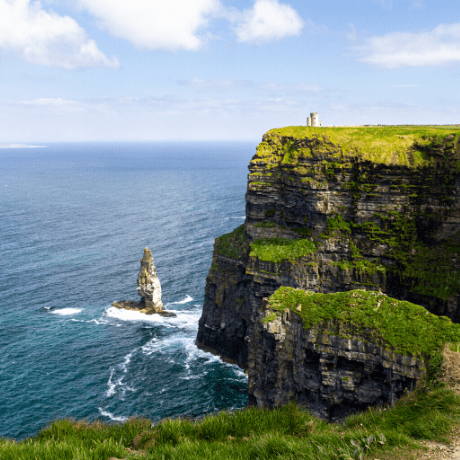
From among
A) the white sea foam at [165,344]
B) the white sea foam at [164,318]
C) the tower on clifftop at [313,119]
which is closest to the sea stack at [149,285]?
the white sea foam at [164,318]

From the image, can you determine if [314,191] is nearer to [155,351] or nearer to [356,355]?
[356,355]

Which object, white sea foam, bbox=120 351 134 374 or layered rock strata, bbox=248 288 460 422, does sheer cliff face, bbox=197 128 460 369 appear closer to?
layered rock strata, bbox=248 288 460 422

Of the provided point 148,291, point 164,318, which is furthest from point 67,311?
point 164,318

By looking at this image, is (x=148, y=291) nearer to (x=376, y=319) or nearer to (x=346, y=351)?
(x=346, y=351)

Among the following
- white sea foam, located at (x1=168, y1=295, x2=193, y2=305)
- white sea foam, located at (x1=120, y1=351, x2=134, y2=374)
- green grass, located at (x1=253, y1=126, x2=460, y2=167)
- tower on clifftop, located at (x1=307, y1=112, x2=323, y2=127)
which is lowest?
white sea foam, located at (x1=120, y1=351, x2=134, y2=374)

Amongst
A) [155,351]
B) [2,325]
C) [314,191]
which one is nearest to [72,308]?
[2,325]

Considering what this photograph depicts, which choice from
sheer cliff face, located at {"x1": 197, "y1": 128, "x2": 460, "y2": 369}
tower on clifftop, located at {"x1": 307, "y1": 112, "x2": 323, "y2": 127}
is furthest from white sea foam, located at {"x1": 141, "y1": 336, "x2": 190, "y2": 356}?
tower on clifftop, located at {"x1": 307, "y1": 112, "x2": 323, "y2": 127}
